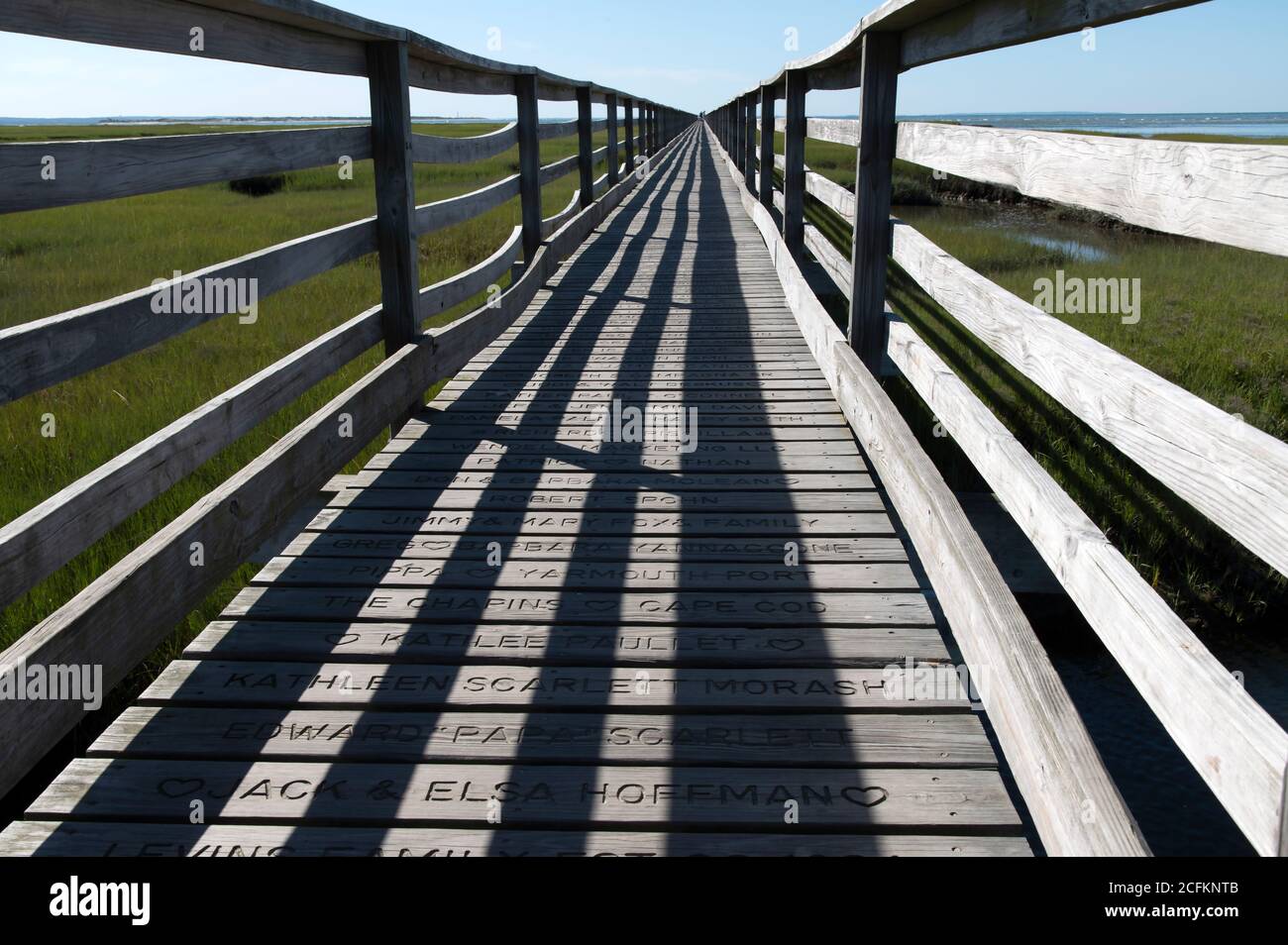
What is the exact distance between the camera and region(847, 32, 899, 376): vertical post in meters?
4.14

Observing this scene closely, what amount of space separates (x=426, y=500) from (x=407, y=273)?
1.23 m

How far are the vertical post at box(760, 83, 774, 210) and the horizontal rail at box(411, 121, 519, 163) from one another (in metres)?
3.72

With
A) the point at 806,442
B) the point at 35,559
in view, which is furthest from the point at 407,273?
the point at 35,559

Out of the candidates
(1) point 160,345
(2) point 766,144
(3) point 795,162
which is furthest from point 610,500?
(2) point 766,144

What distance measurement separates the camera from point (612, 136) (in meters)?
13.4

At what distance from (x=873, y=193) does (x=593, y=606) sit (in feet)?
7.52

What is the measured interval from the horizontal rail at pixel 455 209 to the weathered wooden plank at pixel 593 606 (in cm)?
196

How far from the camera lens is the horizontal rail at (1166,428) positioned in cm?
137

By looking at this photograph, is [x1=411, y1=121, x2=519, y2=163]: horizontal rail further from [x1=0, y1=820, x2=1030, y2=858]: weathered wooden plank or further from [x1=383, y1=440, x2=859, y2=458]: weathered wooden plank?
[x1=0, y1=820, x2=1030, y2=858]: weathered wooden plank

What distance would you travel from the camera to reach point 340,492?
149 inches

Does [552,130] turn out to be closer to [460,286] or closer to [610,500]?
[460,286]

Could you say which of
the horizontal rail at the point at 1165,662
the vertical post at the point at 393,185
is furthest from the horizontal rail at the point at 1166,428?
the vertical post at the point at 393,185

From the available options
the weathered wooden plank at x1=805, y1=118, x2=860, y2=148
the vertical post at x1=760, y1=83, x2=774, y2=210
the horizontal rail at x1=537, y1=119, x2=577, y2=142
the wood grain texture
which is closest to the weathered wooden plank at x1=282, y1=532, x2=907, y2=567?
the wood grain texture
